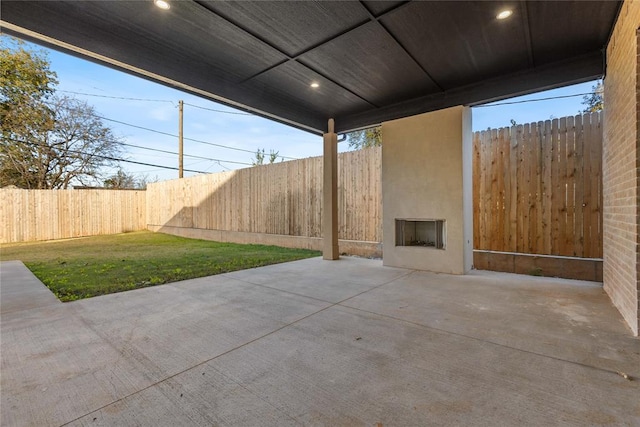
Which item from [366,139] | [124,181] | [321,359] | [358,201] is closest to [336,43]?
[321,359]

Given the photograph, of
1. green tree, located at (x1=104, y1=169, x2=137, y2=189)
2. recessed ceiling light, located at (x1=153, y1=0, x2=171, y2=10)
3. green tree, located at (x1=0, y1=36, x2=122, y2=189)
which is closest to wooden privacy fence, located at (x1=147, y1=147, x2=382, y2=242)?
green tree, located at (x1=0, y1=36, x2=122, y2=189)

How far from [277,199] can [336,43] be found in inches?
208

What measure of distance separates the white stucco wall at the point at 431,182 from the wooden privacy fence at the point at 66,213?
11643 mm

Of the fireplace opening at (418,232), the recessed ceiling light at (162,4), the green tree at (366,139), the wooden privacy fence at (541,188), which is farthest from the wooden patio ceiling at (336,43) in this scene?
the green tree at (366,139)

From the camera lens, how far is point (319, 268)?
500 centimetres

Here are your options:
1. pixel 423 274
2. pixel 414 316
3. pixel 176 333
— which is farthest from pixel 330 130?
pixel 176 333

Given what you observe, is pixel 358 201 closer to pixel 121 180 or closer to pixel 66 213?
pixel 66 213

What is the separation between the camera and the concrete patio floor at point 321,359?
140 centimetres

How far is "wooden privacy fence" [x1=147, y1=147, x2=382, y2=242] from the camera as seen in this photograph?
20.6 feet

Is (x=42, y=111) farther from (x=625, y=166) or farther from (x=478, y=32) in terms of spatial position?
(x=625, y=166)

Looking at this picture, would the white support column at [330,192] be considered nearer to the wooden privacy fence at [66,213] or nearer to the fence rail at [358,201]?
the fence rail at [358,201]

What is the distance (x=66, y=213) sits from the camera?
10164 millimetres

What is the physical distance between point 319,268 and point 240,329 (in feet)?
8.72

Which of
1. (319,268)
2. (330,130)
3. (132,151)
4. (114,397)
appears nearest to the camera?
(114,397)
